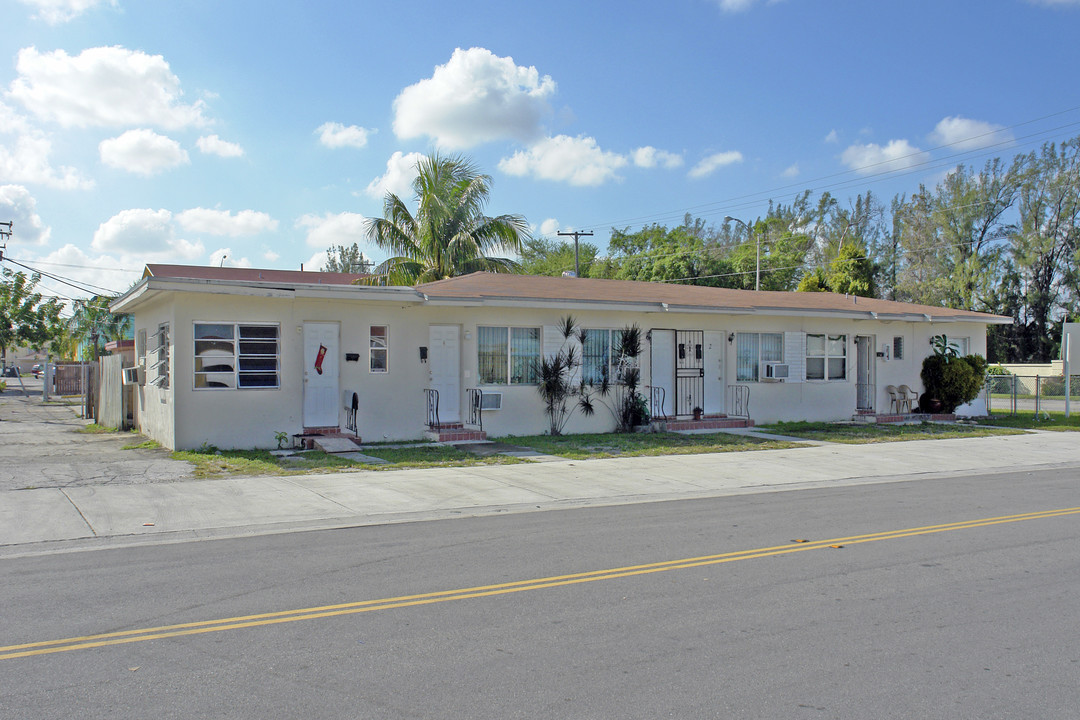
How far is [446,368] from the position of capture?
58.1 feet

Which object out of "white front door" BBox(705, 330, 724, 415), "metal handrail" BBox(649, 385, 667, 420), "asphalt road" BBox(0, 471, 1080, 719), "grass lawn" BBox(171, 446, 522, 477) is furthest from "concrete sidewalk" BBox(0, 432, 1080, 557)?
"white front door" BBox(705, 330, 724, 415)

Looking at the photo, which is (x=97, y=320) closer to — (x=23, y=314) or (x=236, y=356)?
(x=23, y=314)

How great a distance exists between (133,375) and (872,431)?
18132mm

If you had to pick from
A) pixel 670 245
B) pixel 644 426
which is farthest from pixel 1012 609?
pixel 670 245

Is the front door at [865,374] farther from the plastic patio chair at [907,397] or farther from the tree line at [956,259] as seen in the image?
A: the tree line at [956,259]

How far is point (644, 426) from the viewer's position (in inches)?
762

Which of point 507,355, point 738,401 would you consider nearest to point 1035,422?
point 738,401

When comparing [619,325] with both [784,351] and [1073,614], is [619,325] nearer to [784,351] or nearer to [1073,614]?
[784,351]

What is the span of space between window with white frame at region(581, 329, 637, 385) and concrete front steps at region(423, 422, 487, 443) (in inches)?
128

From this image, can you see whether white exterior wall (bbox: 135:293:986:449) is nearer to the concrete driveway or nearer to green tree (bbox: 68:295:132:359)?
the concrete driveway

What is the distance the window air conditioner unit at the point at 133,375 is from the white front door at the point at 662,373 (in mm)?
12100

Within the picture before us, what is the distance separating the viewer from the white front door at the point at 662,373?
Answer: 20.0 metres

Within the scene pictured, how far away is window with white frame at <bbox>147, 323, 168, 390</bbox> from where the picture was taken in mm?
16234

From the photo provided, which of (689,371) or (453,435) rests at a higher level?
(689,371)
